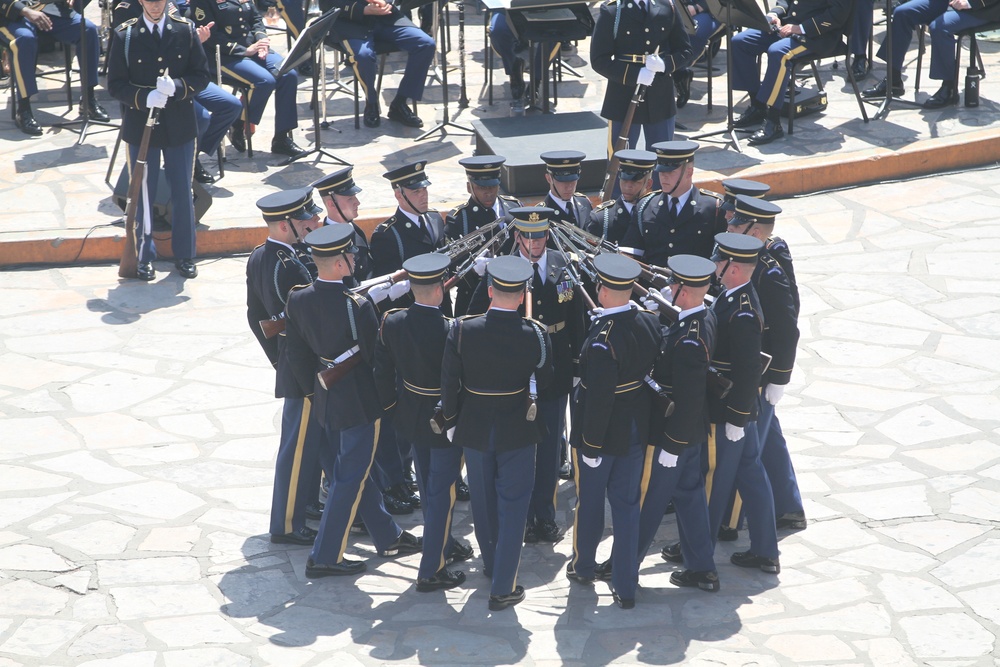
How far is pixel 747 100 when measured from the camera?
12.4 m

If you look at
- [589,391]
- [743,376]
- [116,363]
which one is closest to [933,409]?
[743,376]

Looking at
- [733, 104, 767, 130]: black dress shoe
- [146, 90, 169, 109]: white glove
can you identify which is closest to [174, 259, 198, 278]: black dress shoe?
[146, 90, 169, 109]: white glove

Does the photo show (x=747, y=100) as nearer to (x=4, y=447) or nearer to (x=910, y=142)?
(x=910, y=142)

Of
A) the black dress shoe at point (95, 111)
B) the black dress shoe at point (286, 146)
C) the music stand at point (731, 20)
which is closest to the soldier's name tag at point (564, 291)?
the music stand at point (731, 20)

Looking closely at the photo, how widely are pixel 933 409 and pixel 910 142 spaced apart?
174 inches

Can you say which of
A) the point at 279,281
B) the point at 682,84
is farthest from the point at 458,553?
the point at 682,84

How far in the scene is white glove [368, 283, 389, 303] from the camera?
19.9ft

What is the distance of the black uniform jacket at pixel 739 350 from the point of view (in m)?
5.65

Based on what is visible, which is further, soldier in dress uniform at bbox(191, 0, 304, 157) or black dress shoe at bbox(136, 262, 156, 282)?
soldier in dress uniform at bbox(191, 0, 304, 157)

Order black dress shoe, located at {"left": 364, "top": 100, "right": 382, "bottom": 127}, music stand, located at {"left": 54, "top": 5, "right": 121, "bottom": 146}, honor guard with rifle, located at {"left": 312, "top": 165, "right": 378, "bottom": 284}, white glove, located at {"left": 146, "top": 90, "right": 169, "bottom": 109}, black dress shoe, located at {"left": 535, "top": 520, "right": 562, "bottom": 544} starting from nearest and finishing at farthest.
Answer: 1. black dress shoe, located at {"left": 535, "top": 520, "right": 562, "bottom": 544}
2. honor guard with rifle, located at {"left": 312, "top": 165, "right": 378, "bottom": 284}
3. white glove, located at {"left": 146, "top": 90, "right": 169, "bottom": 109}
4. music stand, located at {"left": 54, "top": 5, "right": 121, "bottom": 146}
5. black dress shoe, located at {"left": 364, "top": 100, "right": 382, "bottom": 127}

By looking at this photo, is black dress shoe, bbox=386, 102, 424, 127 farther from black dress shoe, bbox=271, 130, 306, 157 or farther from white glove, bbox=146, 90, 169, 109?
white glove, bbox=146, 90, 169, 109

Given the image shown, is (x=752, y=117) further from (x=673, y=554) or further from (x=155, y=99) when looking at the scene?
(x=673, y=554)

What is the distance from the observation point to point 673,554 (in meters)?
6.21

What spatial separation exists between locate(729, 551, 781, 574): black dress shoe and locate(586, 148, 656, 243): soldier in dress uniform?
1.94 m
